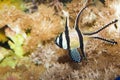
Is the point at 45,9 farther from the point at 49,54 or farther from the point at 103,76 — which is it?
the point at 103,76

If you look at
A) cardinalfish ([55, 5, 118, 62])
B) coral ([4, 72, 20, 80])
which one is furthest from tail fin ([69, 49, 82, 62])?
coral ([4, 72, 20, 80])

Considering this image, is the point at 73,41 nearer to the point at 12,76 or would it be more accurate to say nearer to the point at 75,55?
the point at 75,55

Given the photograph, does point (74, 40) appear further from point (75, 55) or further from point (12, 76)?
point (12, 76)

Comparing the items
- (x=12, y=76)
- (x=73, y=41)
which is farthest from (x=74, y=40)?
(x=12, y=76)

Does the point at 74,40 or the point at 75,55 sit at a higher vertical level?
the point at 74,40

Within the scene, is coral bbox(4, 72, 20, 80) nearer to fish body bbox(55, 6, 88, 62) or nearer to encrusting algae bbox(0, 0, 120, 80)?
encrusting algae bbox(0, 0, 120, 80)

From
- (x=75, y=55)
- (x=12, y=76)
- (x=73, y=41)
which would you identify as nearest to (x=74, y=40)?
(x=73, y=41)

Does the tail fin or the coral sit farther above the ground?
the tail fin
